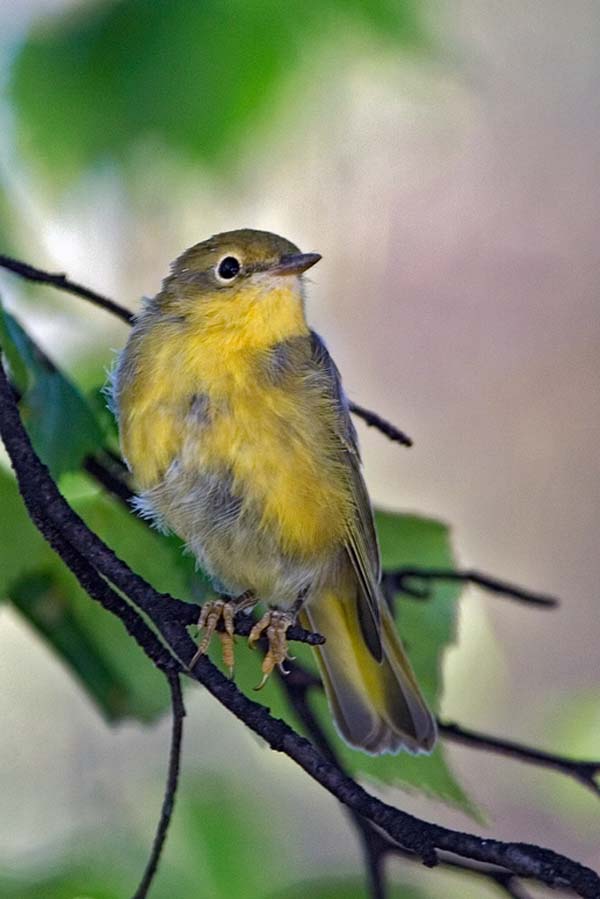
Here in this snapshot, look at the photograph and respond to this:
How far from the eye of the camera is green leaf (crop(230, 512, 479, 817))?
2723 millimetres

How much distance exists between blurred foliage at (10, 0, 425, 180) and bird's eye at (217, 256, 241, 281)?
0.24 metres

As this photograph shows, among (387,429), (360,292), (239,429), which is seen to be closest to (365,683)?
(239,429)

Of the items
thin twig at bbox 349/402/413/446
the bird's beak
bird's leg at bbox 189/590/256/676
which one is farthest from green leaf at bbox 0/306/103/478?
the bird's beak

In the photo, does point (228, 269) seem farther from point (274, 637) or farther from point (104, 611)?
point (274, 637)

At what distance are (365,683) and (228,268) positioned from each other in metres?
0.96

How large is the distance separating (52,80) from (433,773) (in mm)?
1696

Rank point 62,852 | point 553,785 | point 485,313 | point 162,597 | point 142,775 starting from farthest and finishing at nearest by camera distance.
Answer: point 485,313 → point 142,775 → point 553,785 → point 62,852 → point 162,597

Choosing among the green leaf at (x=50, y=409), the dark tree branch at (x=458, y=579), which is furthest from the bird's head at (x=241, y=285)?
the dark tree branch at (x=458, y=579)

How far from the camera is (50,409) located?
8.03 ft

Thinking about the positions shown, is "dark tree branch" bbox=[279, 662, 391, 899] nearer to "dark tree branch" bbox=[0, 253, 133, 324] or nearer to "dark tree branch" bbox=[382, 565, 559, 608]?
"dark tree branch" bbox=[382, 565, 559, 608]

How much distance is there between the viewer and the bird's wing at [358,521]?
108 inches

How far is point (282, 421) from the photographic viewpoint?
2.63 metres

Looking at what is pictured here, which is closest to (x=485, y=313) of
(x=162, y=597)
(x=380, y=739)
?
(x=380, y=739)

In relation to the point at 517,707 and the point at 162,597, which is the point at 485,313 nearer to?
the point at 517,707
